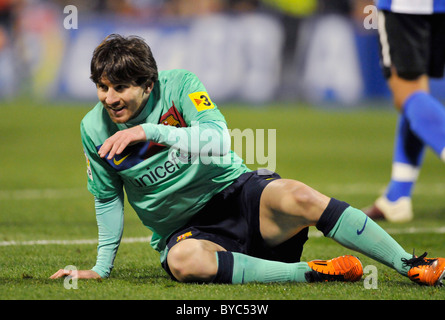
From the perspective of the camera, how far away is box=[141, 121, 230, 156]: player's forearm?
2.96m

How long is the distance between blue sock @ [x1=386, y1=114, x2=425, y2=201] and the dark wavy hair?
2651mm

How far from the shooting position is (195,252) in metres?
3.12

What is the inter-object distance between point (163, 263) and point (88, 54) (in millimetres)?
13433

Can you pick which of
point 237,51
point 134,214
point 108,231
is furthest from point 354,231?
point 237,51

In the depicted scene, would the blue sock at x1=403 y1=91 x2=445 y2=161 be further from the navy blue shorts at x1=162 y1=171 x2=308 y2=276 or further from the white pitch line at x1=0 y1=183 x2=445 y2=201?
the white pitch line at x1=0 y1=183 x2=445 y2=201

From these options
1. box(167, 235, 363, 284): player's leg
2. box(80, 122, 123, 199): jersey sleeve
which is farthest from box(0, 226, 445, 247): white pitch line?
box(167, 235, 363, 284): player's leg

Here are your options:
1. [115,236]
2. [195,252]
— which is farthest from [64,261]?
[195,252]

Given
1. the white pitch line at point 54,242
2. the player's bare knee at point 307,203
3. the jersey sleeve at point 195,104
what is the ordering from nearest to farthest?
the player's bare knee at point 307,203
the jersey sleeve at point 195,104
the white pitch line at point 54,242

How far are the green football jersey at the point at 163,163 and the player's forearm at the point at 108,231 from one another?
0.05 meters

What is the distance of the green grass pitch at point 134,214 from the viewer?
304 cm

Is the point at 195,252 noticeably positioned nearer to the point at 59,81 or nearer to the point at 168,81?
the point at 168,81

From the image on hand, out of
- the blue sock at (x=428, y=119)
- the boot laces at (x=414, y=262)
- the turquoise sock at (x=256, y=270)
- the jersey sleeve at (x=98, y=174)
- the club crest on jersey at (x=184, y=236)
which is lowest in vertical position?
the turquoise sock at (x=256, y=270)

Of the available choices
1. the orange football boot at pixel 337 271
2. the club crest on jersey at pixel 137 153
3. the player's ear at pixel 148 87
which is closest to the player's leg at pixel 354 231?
the orange football boot at pixel 337 271

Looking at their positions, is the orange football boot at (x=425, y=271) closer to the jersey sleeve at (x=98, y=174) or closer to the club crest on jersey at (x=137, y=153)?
the club crest on jersey at (x=137, y=153)
